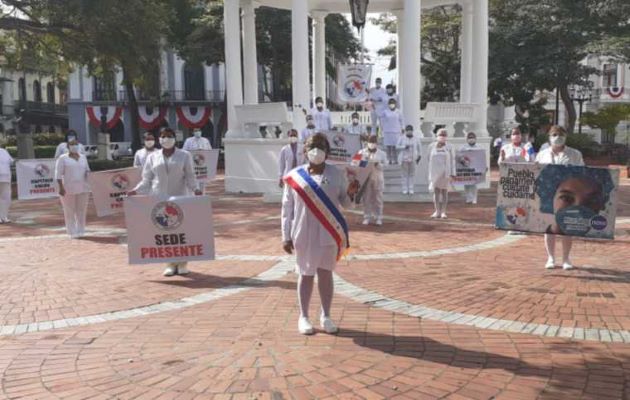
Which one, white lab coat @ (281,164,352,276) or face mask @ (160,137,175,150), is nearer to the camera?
white lab coat @ (281,164,352,276)

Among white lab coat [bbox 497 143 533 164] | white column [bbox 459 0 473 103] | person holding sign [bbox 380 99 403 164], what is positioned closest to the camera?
white lab coat [bbox 497 143 533 164]

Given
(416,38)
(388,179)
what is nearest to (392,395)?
(388,179)

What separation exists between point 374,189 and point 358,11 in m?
3.41

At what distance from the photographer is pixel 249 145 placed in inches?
782

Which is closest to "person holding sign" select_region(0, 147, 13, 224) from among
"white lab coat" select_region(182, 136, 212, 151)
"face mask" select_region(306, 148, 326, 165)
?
"white lab coat" select_region(182, 136, 212, 151)

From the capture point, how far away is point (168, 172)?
827 cm

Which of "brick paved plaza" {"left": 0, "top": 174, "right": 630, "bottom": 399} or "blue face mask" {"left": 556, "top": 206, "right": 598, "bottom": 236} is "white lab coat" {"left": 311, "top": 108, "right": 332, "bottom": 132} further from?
"blue face mask" {"left": 556, "top": 206, "right": 598, "bottom": 236}

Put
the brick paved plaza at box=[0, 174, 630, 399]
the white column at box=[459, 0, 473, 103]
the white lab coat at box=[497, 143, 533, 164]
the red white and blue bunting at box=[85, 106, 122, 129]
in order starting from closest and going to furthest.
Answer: the brick paved plaza at box=[0, 174, 630, 399], the white lab coat at box=[497, 143, 533, 164], the white column at box=[459, 0, 473, 103], the red white and blue bunting at box=[85, 106, 122, 129]

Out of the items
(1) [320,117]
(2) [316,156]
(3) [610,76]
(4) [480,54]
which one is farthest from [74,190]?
(3) [610,76]

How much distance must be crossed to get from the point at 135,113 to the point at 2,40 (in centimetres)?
965

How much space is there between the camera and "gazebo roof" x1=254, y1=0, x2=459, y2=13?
22.7m

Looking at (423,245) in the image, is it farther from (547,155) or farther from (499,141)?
(499,141)

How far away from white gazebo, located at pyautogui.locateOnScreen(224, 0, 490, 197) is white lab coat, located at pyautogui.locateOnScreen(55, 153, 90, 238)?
7405 mm

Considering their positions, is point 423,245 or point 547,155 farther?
point 423,245
